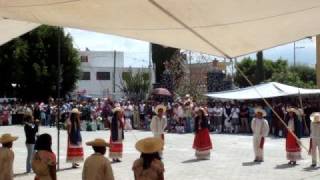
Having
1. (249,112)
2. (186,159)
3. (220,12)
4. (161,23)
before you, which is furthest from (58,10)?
(249,112)

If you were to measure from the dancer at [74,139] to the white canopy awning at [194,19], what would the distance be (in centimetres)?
725

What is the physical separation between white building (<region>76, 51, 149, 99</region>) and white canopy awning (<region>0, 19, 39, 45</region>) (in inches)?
2544

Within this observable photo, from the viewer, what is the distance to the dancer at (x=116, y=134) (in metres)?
17.9

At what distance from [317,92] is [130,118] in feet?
37.1

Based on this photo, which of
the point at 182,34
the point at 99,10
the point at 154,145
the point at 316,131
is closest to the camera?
the point at 154,145

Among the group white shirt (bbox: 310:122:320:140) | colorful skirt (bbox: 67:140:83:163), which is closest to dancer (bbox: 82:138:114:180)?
colorful skirt (bbox: 67:140:83:163)

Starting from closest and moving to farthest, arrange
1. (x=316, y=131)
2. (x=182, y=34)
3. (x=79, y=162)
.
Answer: (x=182, y=34) → (x=316, y=131) → (x=79, y=162)

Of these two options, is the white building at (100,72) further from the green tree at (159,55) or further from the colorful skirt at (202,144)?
the colorful skirt at (202,144)

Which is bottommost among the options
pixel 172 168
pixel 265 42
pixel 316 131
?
pixel 172 168

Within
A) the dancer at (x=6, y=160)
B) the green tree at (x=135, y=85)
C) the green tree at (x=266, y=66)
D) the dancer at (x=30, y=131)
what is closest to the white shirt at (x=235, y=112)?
the dancer at (x=30, y=131)

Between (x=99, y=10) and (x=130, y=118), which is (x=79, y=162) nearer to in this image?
(x=99, y=10)

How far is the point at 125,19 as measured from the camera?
8.30m

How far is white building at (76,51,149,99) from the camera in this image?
79625 mm

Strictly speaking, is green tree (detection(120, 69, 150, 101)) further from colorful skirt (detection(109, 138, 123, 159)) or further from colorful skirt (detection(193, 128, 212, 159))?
colorful skirt (detection(109, 138, 123, 159))
